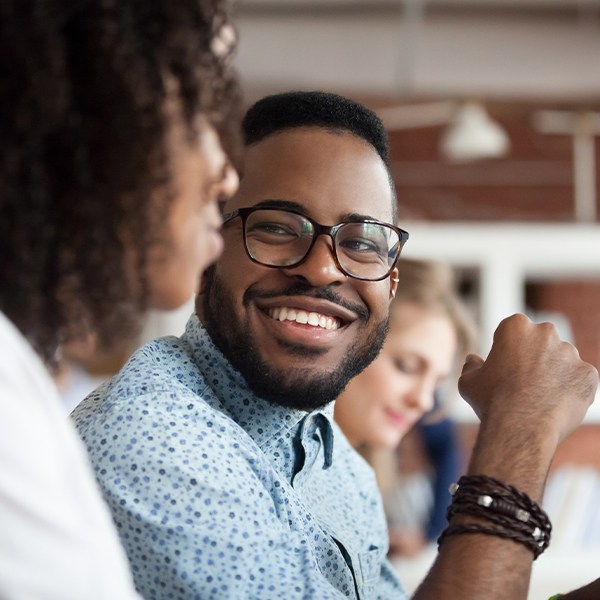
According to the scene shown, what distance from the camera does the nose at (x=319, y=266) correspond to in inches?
53.6

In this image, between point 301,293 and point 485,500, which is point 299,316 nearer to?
point 301,293

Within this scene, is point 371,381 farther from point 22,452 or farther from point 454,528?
point 22,452

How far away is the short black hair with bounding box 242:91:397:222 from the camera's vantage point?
57.3 inches

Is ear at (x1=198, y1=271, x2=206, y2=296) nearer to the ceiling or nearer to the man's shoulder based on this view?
the man's shoulder

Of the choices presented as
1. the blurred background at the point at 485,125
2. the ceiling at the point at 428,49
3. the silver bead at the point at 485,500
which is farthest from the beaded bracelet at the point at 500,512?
the ceiling at the point at 428,49

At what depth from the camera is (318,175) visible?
4.57ft

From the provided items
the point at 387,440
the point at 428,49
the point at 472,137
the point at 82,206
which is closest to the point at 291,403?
the point at 82,206

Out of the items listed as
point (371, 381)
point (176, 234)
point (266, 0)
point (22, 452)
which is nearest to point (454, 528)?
point (176, 234)

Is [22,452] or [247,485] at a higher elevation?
[247,485]

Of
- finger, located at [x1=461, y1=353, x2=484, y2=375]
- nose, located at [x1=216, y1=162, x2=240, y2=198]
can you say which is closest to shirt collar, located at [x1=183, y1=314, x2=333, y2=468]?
finger, located at [x1=461, y1=353, x2=484, y2=375]

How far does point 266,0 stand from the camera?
509 cm

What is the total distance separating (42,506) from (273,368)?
27.0 inches

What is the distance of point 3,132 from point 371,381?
1.94m

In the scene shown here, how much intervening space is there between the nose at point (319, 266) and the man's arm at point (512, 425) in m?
0.22
